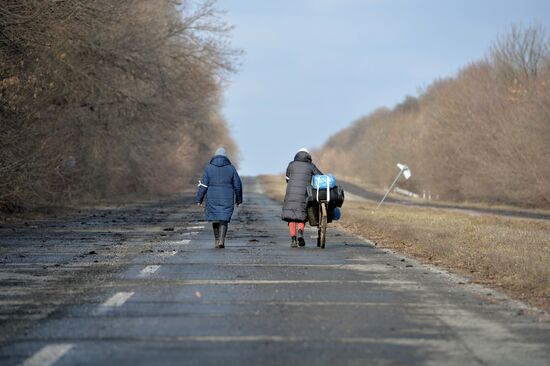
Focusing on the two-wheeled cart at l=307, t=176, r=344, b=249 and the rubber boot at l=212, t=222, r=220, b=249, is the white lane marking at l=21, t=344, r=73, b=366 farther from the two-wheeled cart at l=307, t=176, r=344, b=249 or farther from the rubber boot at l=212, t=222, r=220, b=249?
the two-wheeled cart at l=307, t=176, r=344, b=249

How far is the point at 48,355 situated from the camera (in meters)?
7.48

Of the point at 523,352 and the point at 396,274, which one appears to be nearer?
the point at 523,352

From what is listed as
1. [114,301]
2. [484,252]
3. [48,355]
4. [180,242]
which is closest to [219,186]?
[180,242]

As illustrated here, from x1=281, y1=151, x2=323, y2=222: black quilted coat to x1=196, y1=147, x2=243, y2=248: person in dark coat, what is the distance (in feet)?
3.01

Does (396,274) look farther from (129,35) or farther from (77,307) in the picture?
(129,35)

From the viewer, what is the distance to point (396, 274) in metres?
14.1

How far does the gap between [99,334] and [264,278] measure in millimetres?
5008

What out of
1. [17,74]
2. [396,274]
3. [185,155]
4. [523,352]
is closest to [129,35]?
[17,74]

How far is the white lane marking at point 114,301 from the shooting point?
32.7ft

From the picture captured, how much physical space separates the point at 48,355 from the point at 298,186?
12436 mm

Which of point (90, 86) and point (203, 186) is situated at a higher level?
point (90, 86)

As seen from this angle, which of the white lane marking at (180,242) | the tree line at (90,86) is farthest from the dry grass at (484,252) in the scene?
the tree line at (90,86)

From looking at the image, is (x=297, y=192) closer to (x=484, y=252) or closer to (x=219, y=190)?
(x=219, y=190)

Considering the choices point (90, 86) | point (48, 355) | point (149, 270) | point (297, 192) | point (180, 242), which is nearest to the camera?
point (48, 355)
